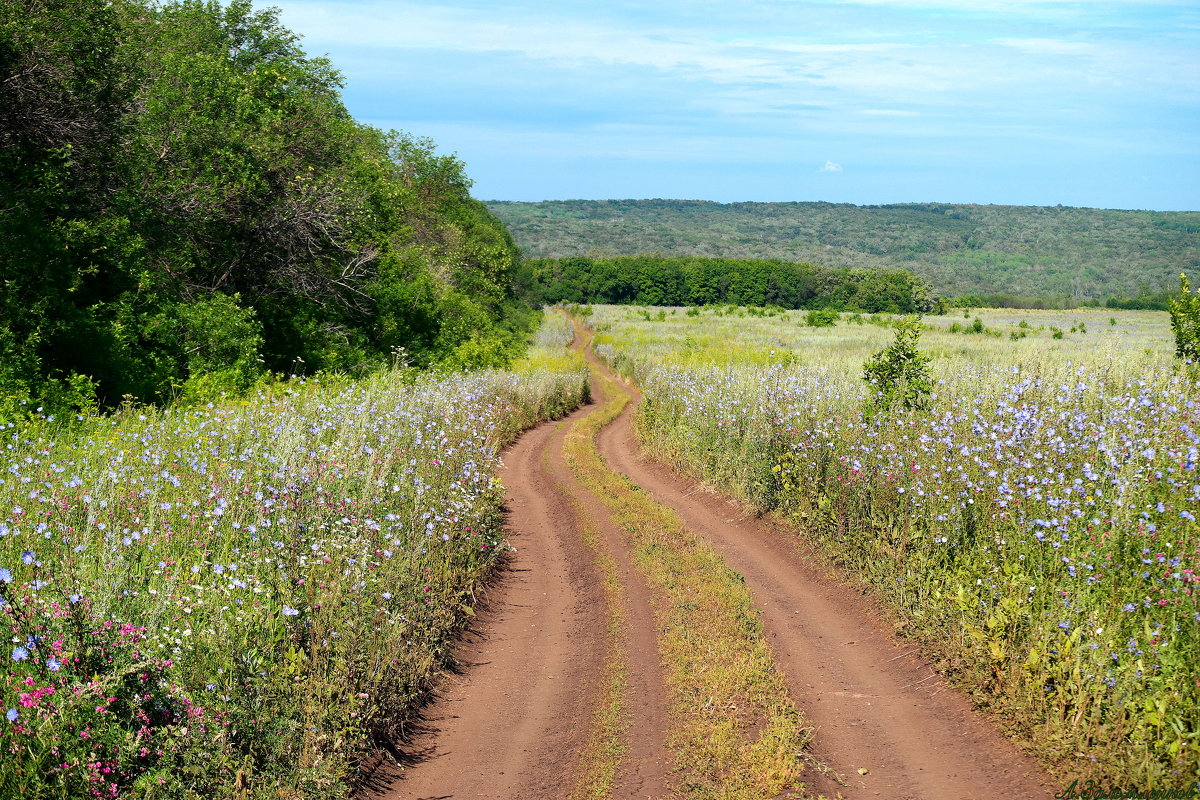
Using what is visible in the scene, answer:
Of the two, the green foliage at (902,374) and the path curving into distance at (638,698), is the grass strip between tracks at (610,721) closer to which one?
the path curving into distance at (638,698)

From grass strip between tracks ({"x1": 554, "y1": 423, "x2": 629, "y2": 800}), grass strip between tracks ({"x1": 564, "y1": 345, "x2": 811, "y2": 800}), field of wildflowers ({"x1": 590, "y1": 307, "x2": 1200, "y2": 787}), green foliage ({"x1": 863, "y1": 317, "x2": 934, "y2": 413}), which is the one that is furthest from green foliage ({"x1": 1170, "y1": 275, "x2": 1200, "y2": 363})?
grass strip between tracks ({"x1": 554, "y1": 423, "x2": 629, "y2": 800})

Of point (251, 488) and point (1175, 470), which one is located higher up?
point (1175, 470)

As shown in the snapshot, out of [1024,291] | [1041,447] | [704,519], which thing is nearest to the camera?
[1041,447]

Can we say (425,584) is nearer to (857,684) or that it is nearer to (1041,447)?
(857,684)

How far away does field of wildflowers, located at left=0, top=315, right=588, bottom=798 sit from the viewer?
429cm

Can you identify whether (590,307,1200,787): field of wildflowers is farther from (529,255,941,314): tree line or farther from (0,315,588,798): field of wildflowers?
(529,255,941,314): tree line

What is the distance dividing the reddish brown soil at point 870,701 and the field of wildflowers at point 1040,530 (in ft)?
0.87

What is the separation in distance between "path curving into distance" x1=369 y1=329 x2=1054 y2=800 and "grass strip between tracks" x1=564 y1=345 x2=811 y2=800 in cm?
15

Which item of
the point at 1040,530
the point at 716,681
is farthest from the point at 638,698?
the point at 1040,530

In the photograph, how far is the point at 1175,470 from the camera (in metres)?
6.80

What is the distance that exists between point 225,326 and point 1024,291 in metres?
173

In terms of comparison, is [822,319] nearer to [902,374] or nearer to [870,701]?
[902,374]

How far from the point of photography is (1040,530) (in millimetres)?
6805

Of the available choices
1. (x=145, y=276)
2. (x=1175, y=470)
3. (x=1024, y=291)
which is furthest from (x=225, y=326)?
(x=1024, y=291)
